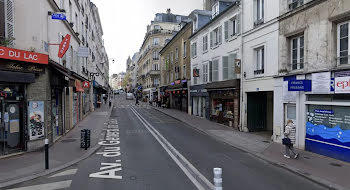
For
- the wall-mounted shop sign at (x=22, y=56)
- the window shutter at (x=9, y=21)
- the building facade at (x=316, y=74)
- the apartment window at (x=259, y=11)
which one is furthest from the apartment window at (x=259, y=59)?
the window shutter at (x=9, y=21)

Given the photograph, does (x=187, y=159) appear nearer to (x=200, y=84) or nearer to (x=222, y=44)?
(x=222, y=44)

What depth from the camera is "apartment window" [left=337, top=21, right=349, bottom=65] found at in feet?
27.5

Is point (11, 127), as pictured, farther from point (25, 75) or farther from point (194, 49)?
point (194, 49)

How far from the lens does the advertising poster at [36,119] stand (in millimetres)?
9062

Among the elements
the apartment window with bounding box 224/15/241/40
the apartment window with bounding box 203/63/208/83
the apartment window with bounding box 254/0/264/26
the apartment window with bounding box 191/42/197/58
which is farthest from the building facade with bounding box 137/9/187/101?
the apartment window with bounding box 254/0/264/26

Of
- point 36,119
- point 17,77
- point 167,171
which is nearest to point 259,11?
point 167,171

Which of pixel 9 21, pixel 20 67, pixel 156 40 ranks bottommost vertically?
pixel 20 67

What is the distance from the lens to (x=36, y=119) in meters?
9.27

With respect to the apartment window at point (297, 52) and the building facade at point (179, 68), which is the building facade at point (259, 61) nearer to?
the apartment window at point (297, 52)

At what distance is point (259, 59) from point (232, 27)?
4394 mm

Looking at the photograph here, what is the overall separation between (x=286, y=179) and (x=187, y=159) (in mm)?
3465

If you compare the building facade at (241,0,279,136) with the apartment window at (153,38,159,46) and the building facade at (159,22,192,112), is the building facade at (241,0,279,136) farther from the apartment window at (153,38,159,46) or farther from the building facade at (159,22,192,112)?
the apartment window at (153,38,159,46)

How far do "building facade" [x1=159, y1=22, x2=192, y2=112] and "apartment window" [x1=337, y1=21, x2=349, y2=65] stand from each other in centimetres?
1873

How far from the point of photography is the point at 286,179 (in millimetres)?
6609
